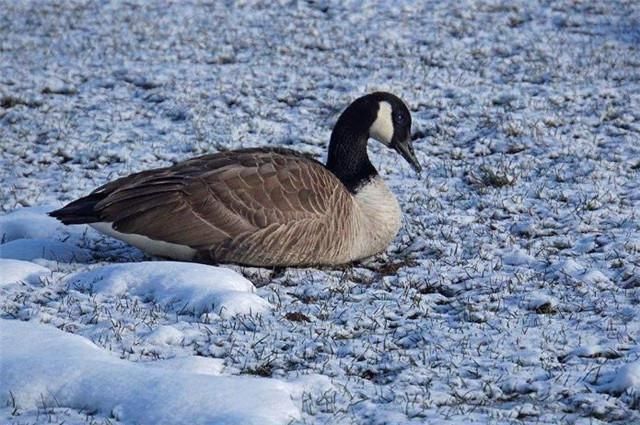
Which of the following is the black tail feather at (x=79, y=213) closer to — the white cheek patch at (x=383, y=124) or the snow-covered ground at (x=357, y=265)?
the snow-covered ground at (x=357, y=265)

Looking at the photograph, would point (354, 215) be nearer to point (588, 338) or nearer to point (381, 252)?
point (381, 252)

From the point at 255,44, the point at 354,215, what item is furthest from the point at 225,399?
the point at 255,44

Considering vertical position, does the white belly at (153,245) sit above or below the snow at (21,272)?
above

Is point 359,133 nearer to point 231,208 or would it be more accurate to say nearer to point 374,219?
point 374,219

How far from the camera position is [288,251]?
23.6ft

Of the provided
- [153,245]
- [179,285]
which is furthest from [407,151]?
[179,285]

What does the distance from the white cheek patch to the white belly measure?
2002mm

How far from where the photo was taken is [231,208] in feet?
23.5

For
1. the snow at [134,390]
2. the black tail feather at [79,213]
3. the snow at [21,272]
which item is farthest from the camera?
the black tail feather at [79,213]

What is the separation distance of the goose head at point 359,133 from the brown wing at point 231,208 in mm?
676

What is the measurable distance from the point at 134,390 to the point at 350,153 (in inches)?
144

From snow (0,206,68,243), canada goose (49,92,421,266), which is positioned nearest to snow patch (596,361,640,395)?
canada goose (49,92,421,266)

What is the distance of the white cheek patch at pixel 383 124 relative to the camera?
8.22 m

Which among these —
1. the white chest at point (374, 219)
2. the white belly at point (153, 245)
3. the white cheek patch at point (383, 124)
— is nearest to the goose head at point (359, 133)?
the white cheek patch at point (383, 124)
